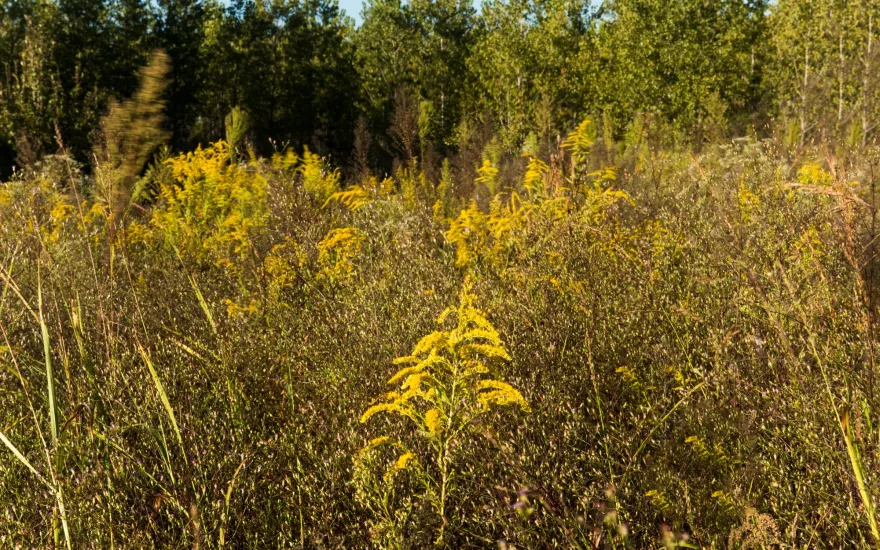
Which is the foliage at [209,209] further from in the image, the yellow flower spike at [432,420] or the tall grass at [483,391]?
the yellow flower spike at [432,420]

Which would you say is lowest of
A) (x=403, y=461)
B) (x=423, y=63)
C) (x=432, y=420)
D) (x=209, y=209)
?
(x=403, y=461)

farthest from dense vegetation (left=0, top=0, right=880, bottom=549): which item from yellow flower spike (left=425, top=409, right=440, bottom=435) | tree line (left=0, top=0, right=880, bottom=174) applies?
tree line (left=0, top=0, right=880, bottom=174)

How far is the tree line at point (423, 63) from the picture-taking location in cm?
1991

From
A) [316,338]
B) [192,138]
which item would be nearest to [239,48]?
[192,138]

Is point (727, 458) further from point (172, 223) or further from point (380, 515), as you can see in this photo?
point (172, 223)

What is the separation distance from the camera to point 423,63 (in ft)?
95.5

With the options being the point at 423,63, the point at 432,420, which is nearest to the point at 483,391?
the point at 432,420

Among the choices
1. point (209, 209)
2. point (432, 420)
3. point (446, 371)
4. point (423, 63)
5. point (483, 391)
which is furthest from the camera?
point (423, 63)

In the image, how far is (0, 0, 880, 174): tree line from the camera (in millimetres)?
19906

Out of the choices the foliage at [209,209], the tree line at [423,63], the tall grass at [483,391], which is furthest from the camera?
the tree line at [423,63]

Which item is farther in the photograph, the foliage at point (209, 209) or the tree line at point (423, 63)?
the tree line at point (423, 63)

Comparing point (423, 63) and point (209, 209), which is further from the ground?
point (423, 63)

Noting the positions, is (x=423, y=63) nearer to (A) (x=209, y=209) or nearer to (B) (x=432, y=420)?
(A) (x=209, y=209)

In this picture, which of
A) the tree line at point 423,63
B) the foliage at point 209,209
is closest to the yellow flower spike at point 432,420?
the foliage at point 209,209
